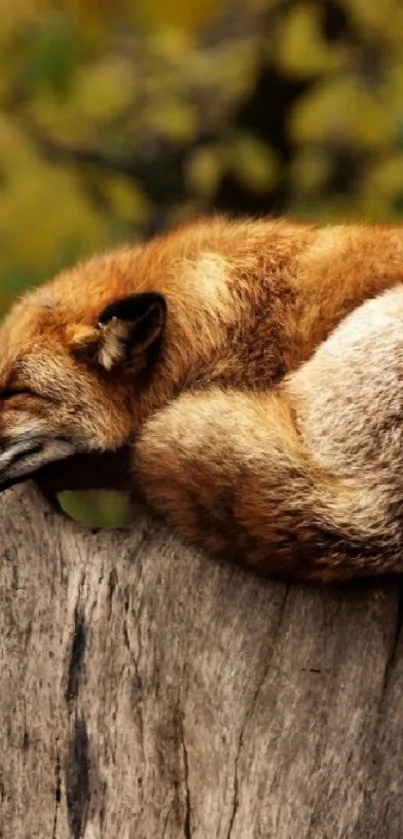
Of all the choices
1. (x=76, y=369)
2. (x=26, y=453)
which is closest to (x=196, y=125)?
(x=76, y=369)

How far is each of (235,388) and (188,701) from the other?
3.49 feet

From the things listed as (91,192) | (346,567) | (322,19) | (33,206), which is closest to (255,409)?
(346,567)

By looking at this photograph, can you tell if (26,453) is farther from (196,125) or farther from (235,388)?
(196,125)

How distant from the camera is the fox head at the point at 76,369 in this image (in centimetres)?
401

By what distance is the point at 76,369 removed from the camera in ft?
13.7

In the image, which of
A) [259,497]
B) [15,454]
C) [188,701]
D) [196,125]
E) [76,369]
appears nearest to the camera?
[188,701]

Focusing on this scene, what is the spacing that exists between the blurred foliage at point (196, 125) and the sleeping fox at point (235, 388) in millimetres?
2402

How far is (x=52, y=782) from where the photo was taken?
3391 mm

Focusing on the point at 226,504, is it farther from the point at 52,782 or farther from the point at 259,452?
the point at 52,782

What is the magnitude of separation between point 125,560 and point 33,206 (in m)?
4.29

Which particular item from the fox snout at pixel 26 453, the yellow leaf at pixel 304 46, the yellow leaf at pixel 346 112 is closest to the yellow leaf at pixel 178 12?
the fox snout at pixel 26 453

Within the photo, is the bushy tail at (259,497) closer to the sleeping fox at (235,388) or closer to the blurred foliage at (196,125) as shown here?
the sleeping fox at (235,388)

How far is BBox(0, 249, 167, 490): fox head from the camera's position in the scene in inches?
158

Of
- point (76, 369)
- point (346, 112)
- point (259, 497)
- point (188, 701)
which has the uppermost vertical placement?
point (346, 112)
